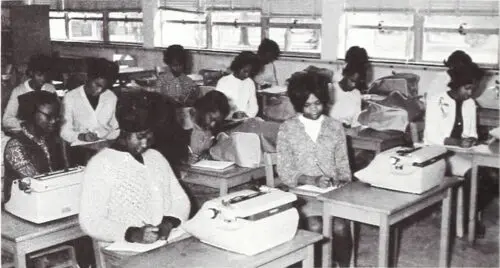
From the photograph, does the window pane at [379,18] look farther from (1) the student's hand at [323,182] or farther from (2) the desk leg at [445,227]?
(1) the student's hand at [323,182]

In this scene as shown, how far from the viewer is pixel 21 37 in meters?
8.87

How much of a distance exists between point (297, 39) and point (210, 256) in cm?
553

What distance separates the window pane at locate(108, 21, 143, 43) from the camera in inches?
363

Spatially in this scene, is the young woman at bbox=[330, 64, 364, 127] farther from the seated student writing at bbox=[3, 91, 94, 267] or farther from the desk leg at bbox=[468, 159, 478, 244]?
the seated student writing at bbox=[3, 91, 94, 267]

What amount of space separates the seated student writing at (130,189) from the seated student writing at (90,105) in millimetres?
1847

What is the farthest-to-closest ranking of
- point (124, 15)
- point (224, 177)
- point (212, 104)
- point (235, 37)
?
point (124, 15) < point (235, 37) < point (212, 104) < point (224, 177)

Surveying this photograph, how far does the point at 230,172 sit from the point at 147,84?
13.5 ft

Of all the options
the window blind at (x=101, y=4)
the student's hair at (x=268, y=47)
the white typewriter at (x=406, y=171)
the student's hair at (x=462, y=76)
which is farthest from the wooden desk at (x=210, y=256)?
the window blind at (x=101, y=4)

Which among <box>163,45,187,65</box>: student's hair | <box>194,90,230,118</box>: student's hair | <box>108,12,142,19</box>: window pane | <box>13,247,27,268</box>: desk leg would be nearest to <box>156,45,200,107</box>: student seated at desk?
<box>163,45,187,65</box>: student's hair

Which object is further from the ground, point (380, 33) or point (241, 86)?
point (380, 33)

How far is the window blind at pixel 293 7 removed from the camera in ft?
23.2

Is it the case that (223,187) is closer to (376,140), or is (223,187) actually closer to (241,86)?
(376,140)

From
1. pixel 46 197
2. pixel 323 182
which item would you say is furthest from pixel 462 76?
pixel 46 197

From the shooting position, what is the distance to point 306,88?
3135mm
